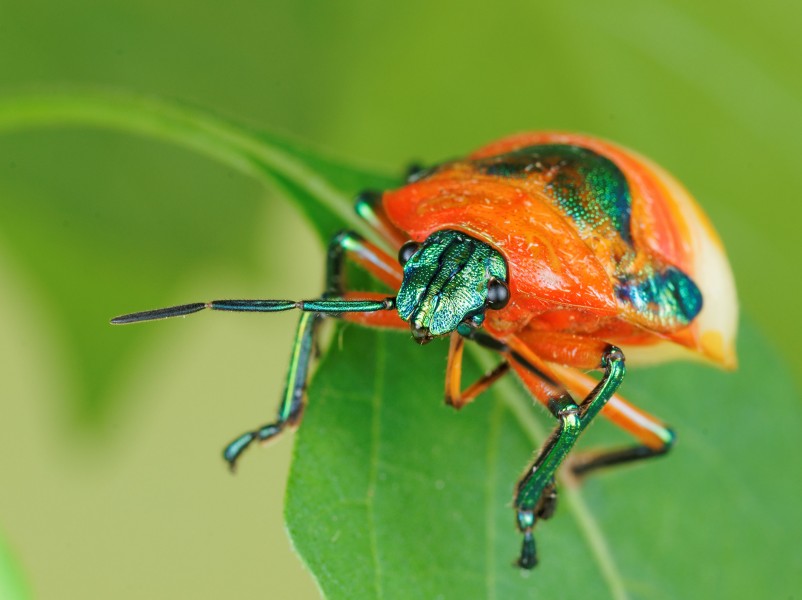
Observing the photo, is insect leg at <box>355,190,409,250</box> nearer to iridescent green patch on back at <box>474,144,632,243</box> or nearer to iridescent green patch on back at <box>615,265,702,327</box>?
iridescent green patch on back at <box>474,144,632,243</box>

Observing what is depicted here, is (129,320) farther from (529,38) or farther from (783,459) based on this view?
(529,38)

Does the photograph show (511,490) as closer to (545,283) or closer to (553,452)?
(553,452)

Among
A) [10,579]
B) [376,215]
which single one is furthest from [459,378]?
[10,579]

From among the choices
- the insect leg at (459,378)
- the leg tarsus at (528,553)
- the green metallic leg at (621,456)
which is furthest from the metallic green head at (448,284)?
the green metallic leg at (621,456)

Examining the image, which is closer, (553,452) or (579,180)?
(553,452)

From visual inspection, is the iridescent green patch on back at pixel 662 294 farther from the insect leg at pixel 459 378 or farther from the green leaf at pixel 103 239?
the green leaf at pixel 103 239

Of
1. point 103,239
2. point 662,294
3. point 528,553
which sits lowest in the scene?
point 528,553
